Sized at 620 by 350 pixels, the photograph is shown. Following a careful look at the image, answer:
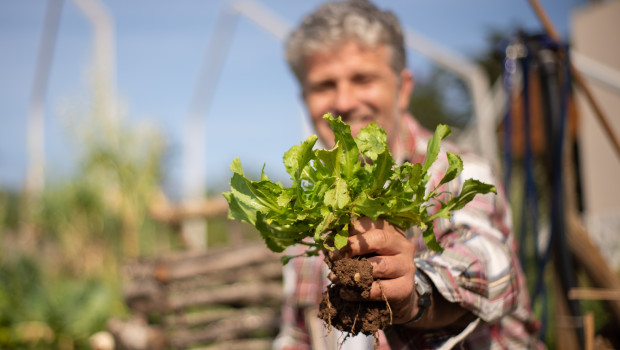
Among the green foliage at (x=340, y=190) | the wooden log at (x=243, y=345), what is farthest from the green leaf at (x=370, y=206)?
the wooden log at (x=243, y=345)

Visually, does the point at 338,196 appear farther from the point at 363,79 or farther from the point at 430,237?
the point at 363,79

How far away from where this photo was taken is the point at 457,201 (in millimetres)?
979

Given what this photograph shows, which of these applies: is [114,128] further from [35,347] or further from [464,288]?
[464,288]

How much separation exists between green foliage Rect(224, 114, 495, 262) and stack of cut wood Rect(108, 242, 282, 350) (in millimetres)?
3066

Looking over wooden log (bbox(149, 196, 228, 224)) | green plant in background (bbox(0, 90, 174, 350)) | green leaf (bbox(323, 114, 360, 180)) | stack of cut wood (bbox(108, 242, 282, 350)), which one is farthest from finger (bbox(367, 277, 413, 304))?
green plant in background (bbox(0, 90, 174, 350))

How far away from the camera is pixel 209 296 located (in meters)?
4.23

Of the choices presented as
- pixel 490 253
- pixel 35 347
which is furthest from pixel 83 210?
pixel 490 253

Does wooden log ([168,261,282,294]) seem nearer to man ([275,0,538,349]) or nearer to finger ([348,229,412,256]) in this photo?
man ([275,0,538,349])

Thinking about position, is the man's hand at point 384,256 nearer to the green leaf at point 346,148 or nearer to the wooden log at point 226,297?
the green leaf at point 346,148

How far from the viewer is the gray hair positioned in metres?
1.53

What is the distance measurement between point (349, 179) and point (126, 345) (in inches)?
140

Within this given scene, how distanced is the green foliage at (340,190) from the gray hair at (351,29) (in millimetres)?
678

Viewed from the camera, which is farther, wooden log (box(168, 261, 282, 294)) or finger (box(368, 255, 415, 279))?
wooden log (box(168, 261, 282, 294))

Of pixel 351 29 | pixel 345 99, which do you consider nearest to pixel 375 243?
pixel 345 99
